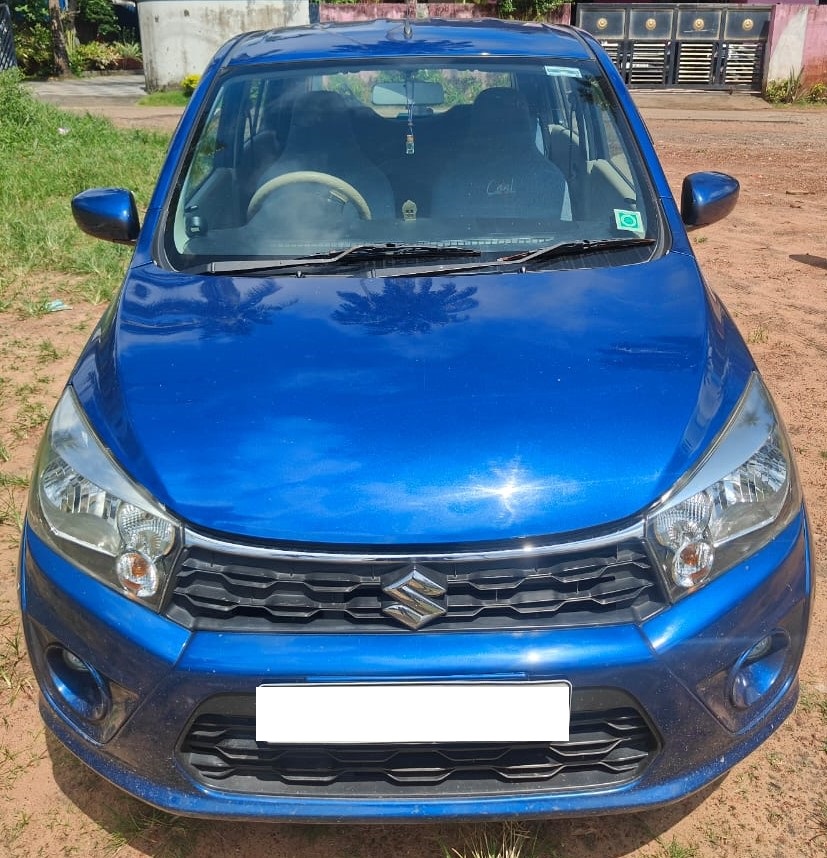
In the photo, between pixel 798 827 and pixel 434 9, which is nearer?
pixel 798 827

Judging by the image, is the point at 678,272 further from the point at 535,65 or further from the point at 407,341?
the point at 535,65

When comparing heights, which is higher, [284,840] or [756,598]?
[756,598]

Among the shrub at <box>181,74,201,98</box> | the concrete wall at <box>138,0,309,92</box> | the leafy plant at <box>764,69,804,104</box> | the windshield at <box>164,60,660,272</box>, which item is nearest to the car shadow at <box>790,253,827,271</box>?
the windshield at <box>164,60,660,272</box>

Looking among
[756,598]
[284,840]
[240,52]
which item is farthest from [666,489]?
[240,52]

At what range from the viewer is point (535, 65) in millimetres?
3270

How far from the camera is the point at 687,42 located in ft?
63.2

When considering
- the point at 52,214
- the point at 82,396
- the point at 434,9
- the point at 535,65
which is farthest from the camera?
the point at 434,9

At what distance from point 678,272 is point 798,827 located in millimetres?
1340

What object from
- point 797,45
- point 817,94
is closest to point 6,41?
point 797,45

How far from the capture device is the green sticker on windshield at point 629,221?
286 cm

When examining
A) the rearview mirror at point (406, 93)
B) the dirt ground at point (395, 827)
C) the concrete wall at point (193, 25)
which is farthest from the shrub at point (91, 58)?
the rearview mirror at point (406, 93)

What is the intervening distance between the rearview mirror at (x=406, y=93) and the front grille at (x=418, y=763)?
6.77 ft

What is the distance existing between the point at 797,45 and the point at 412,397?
19.6 metres

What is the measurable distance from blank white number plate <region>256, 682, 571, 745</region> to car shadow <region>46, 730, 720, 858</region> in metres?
0.49
